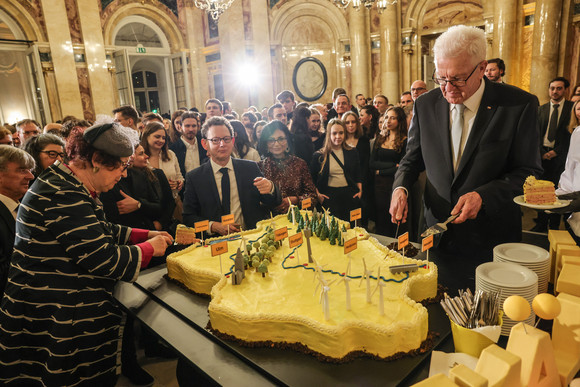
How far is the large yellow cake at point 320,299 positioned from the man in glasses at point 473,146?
15.6 inches

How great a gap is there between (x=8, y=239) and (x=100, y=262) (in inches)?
38.3

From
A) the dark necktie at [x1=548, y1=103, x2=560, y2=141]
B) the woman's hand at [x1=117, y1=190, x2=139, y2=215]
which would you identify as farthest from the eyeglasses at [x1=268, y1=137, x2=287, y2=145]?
the dark necktie at [x1=548, y1=103, x2=560, y2=141]

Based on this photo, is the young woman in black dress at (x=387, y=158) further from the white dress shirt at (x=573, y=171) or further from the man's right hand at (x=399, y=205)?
the man's right hand at (x=399, y=205)

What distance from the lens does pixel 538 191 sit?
2031 millimetres

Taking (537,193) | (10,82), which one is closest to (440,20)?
(537,193)

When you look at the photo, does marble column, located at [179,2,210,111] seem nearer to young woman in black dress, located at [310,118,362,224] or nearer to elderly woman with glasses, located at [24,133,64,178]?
young woman in black dress, located at [310,118,362,224]

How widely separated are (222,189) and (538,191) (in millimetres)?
2146

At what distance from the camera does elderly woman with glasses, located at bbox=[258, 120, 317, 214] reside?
12.3ft

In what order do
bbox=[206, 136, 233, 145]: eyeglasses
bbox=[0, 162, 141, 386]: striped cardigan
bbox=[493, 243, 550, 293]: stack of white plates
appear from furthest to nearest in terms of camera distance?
bbox=[206, 136, 233, 145]: eyeglasses
bbox=[0, 162, 141, 386]: striped cardigan
bbox=[493, 243, 550, 293]: stack of white plates

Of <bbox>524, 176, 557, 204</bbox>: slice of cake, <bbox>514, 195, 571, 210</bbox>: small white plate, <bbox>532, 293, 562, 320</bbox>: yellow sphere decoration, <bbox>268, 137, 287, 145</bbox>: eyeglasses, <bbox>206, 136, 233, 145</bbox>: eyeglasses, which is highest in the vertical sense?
<bbox>206, 136, 233, 145</bbox>: eyeglasses

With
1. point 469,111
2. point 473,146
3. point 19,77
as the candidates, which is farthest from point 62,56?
point 473,146

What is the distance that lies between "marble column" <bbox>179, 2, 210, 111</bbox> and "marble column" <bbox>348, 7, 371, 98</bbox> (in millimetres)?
5462

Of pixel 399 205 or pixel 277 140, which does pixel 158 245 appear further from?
pixel 277 140

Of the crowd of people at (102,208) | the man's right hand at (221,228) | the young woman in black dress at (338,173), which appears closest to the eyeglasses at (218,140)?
the crowd of people at (102,208)
